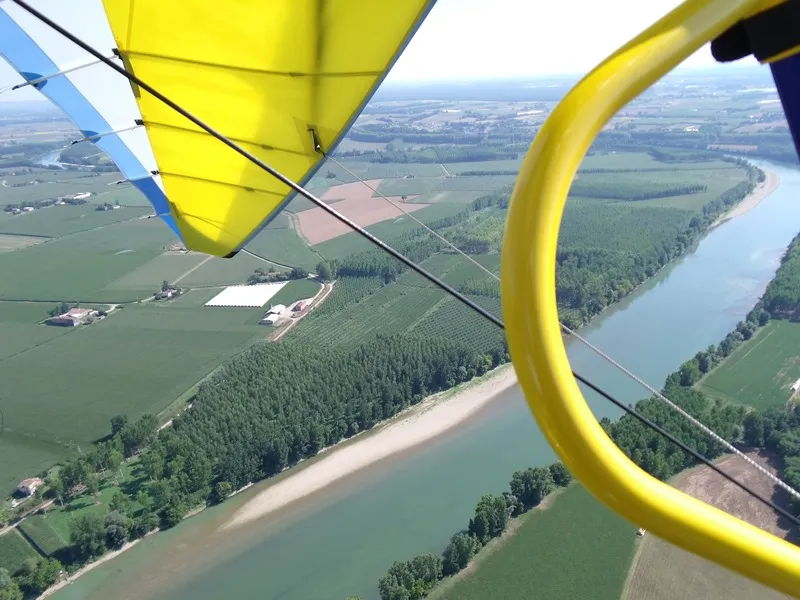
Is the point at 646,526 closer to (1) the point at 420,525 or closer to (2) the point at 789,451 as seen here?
(1) the point at 420,525

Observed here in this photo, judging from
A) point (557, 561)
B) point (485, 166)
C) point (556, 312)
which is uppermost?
point (556, 312)

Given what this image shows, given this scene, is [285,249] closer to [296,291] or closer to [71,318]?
[296,291]

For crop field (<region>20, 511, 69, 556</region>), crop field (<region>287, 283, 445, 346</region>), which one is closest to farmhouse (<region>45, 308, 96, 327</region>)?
crop field (<region>287, 283, 445, 346</region>)

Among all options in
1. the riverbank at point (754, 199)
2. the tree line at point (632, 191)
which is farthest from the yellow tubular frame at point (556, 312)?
the tree line at point (632, 191)

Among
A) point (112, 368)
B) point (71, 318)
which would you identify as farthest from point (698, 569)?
point (71, 318)

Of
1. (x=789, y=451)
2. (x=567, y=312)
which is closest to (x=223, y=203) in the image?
(x=789, y=451)

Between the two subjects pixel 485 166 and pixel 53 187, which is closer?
pixel 485 166
